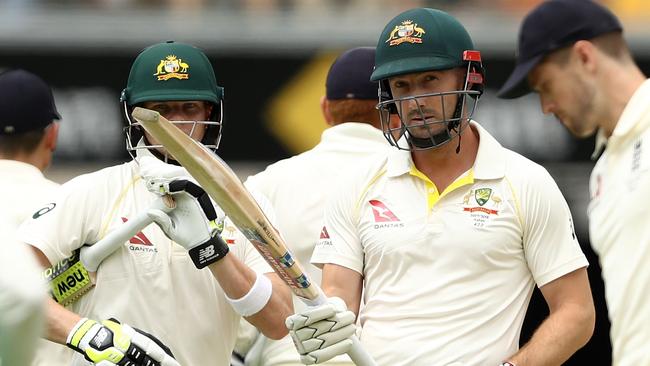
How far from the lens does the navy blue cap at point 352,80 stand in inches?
224

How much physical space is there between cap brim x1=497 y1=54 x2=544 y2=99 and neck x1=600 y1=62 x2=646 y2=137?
198mm

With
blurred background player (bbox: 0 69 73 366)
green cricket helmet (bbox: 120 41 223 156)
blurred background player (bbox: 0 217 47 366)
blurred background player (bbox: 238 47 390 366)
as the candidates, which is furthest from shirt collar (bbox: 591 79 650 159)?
blurred background player (bbox: 0 69 73 366)

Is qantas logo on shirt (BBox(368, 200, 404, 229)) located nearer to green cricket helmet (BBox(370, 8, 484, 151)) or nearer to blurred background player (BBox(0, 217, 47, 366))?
green cricket helmet (BBox(370, 8, 484, 151))

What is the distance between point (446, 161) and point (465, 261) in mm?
347

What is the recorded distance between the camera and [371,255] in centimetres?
442

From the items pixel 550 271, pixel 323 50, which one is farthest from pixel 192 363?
pixel 323 50

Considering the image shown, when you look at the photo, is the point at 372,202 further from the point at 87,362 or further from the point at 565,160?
the point at 565,160

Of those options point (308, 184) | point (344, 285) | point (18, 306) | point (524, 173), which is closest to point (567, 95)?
point (524, 173)

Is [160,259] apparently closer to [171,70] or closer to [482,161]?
[171,70]

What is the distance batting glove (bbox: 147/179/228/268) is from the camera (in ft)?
13.6

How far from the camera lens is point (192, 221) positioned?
416cm

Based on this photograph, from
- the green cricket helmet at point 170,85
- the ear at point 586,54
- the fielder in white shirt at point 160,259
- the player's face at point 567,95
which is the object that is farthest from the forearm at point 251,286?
the ear at point 586,54

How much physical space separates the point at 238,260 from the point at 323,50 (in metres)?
3.80

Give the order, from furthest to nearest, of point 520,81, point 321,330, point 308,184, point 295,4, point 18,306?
1. point 295,4
2. point 308,184
3. point 321,330
4. point 520,81
5. point 18,306
